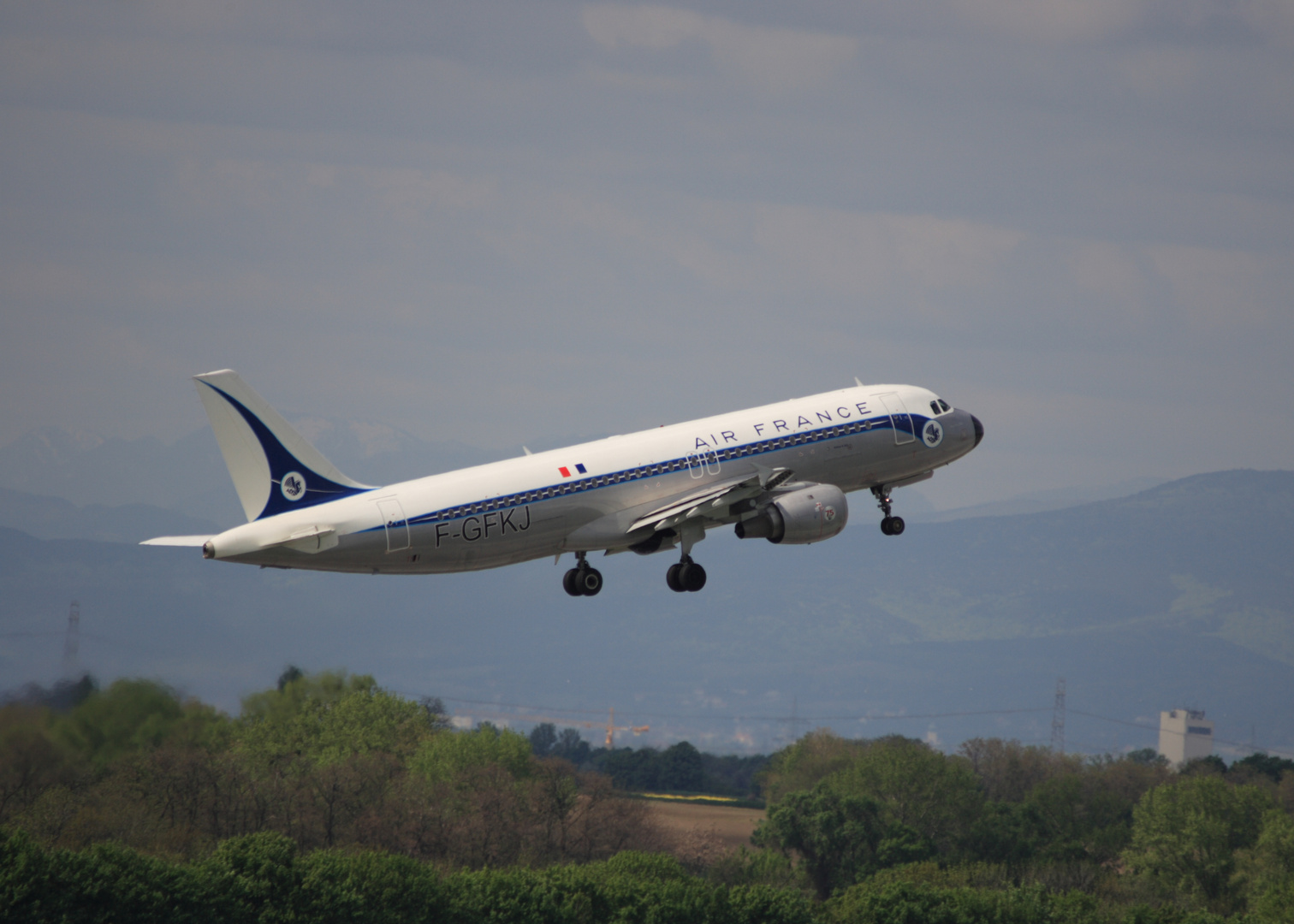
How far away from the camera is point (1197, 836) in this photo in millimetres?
183875

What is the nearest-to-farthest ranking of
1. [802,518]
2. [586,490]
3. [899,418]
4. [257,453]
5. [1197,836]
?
1. [257,453]
2. [586,490]
3. [802,518]
4. [899,418]
5. [1197,836]

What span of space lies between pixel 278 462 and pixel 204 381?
351 cm

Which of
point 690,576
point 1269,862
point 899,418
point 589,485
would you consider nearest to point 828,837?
point 1269,862

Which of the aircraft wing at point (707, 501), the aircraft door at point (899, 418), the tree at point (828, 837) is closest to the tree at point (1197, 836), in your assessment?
the tree at point (828, 837)

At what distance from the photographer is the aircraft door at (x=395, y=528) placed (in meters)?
53.6

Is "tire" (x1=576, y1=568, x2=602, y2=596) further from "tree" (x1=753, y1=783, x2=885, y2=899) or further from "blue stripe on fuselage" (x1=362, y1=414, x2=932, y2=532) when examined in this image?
"tree" (x1=753, y1=783, x2=885, y2=899)

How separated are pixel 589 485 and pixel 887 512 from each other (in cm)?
1599

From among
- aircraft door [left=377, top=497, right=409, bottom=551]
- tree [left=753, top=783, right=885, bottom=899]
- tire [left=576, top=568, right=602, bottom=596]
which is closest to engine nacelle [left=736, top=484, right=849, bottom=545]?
tire [left=576, top=568, right=602, bottom=596]

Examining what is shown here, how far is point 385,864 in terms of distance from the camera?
114250 mm

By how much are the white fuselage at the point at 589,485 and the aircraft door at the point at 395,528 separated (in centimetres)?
3

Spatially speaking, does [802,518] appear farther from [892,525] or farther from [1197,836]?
[1197,836]

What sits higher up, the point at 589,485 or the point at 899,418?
the point at 899,418

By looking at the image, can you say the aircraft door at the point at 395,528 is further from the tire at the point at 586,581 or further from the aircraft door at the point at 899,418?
the aircraft door at the point at 899,418

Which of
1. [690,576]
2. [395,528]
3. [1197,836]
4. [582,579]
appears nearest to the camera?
[395,528]
